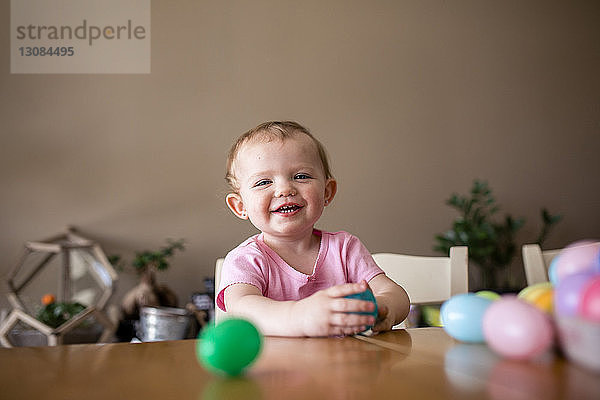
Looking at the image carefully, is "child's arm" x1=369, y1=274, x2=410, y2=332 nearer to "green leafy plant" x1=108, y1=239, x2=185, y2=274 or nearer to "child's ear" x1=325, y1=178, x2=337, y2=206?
"child's ear" x1=325, y1=178, x2=337, y2=206

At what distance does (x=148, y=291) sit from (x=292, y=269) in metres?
1.84

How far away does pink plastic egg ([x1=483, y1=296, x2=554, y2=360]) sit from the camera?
55 centimetres

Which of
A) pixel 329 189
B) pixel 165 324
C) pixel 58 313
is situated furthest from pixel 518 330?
pixel 58 313

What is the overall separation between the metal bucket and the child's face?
61.1 inches

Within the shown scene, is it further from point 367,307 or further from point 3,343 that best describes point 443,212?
point 367,307

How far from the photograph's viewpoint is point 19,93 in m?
3.00

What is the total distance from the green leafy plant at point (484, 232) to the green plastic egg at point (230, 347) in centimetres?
246

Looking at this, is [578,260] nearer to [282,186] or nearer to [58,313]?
[282,186]

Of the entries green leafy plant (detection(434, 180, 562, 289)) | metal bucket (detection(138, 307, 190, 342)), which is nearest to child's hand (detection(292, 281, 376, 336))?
metal bucket (detection(138, 307, 190, 342))

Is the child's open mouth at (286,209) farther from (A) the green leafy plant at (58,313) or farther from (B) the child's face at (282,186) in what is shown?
(A) the green leafy plant at (58,313)

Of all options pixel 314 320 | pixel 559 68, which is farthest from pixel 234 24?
pixel 314 320

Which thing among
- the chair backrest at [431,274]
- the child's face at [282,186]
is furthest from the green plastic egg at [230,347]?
the chair backrest at [431,274]

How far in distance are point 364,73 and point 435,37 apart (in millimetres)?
452

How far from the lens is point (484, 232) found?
2.89 meters
